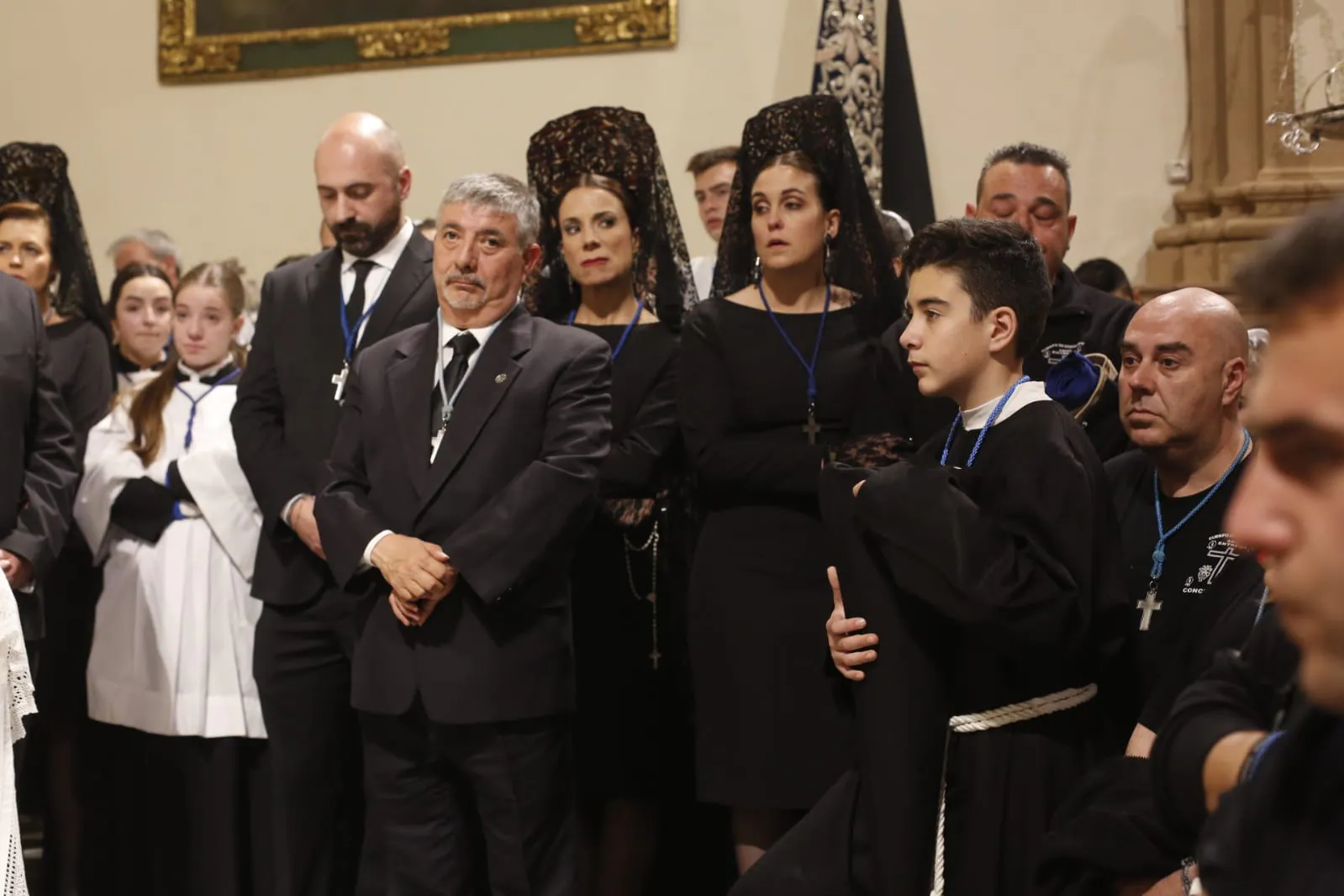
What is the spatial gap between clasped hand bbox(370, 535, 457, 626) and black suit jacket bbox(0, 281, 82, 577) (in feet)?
3.44

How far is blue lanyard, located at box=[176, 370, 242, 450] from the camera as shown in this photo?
4.53 meters

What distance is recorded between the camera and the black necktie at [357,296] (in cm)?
422

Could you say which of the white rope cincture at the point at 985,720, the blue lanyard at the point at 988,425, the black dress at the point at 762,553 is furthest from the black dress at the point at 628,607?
the white rope cincture at the point at 985,720

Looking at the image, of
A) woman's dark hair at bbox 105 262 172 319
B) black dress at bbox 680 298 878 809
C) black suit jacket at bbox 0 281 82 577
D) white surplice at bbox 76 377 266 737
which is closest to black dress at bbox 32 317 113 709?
white surplice at bbox 76 377 266 737

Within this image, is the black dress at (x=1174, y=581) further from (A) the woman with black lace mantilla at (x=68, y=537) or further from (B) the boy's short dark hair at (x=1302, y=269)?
(A) the woman with black lace mantilla at (x=68, y=537)

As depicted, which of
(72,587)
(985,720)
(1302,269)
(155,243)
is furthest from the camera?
(155,243)

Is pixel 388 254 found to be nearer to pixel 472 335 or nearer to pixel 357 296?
pixel 357 296

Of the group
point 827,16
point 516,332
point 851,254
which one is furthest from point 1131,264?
point 516,332

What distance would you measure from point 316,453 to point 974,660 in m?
2.09

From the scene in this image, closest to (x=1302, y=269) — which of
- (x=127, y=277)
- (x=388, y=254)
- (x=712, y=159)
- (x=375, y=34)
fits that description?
(x=388, y=254)

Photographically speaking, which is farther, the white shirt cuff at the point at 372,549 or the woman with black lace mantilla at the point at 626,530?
the woman with black lace mantilla at the point at 626,530

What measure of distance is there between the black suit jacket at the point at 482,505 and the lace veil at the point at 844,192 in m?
0.71

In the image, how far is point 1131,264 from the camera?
711cm

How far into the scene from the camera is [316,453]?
4109 millimetres
